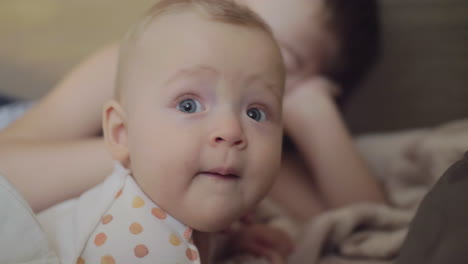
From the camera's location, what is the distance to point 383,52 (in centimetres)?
130

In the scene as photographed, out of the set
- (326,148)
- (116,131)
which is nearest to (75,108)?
(116,131)

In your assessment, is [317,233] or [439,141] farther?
[439,141]

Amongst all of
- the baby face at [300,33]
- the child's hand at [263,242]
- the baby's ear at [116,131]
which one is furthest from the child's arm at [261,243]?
the baby face at [300,33]

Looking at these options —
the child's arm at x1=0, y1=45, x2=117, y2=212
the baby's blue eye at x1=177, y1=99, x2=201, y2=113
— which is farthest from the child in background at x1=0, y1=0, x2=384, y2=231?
the baby's blue eye at x1=177, y1=99, x2=201, y2=113

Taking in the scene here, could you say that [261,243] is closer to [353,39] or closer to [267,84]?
[267,84]

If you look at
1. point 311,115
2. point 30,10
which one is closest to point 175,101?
point 311,115

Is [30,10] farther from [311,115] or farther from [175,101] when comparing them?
[175,101]

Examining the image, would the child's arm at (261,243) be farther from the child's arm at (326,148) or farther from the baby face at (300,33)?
the baby face at (300,33)

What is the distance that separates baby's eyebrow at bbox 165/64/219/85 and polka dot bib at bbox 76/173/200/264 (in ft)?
0.47

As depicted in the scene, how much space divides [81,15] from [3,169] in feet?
2.45

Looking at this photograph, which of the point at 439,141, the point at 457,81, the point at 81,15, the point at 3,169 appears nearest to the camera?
the point at 3,169

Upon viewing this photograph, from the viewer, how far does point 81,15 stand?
4.54 feet

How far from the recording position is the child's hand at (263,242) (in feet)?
2.69

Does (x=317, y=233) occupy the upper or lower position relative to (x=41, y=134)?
lower
